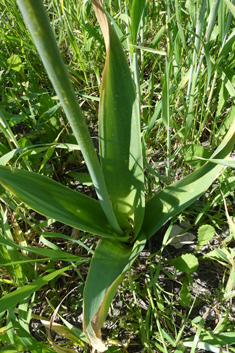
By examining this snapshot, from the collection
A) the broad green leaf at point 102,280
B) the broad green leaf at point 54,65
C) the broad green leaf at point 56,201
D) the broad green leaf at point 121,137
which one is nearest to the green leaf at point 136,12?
the broad green leaf at point 121,137

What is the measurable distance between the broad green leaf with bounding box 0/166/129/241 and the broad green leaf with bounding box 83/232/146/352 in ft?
0.16

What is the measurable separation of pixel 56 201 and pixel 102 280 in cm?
26

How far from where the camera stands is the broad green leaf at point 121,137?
32.8 inches

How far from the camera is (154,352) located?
3.05ft

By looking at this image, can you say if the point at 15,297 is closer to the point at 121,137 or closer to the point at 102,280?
the point at 102,280

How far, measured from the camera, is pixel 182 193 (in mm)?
872

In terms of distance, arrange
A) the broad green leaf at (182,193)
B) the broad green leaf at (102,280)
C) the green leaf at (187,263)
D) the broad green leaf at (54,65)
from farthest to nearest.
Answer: the green leaf at (187,263) → the broad green leaf at (182,193) → the broad green leaf at (102,280) → the broad green leaf at (54,65)

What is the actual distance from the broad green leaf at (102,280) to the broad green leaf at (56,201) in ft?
0.16

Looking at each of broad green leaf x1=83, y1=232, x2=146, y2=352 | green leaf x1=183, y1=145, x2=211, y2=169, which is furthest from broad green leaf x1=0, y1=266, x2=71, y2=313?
green leaf x1=183, y1=145, x2=211, y2=169

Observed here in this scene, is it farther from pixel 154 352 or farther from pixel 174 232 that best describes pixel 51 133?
pixel 154 352

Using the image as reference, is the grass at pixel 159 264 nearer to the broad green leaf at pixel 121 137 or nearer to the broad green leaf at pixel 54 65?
the broad green leaf at pixel 121 137

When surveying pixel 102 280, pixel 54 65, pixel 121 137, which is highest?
pixel 54 65

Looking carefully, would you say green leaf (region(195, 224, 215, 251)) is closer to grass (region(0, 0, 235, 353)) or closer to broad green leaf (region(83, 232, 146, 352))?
grass (region(0, 0, 235, 353))

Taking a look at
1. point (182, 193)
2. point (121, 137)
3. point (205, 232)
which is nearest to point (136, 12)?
point (121, 137)
